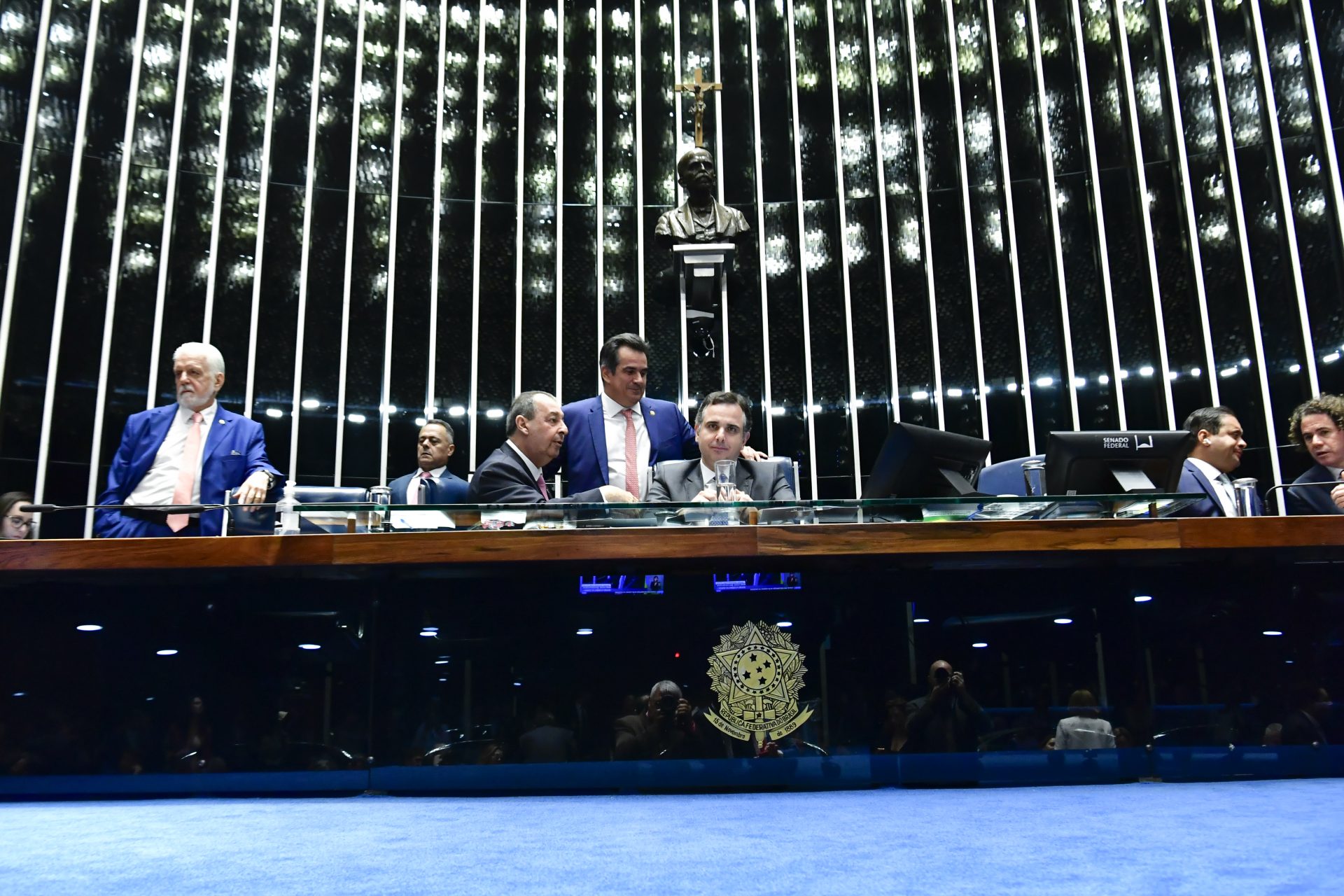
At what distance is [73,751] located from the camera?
2.35m

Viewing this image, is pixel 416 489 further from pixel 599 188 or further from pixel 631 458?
pixel 599 188

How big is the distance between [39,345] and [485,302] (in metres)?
2.52

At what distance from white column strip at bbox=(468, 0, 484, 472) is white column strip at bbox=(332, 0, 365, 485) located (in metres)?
0.75

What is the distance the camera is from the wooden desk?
218 centimetres

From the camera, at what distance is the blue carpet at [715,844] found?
1265 mm

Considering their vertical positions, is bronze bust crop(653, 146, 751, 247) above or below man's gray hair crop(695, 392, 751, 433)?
above

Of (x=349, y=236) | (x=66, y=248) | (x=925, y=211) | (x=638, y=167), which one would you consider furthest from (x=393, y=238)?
(x=925, y=211)

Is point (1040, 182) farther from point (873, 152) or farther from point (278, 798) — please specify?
point (278, 798)

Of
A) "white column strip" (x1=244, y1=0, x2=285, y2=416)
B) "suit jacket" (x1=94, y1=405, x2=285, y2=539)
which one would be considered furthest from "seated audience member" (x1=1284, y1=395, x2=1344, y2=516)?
"white column strip" (x1=244, y1=0, x2=285, y2=416)

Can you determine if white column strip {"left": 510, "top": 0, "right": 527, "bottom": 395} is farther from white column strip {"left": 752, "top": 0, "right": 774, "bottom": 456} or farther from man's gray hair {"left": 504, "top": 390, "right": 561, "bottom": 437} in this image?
man's gray hair {"left": 504, "top": 390, "right": 561, "bottom": 437}

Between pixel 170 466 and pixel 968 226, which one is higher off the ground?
pixel 968 226

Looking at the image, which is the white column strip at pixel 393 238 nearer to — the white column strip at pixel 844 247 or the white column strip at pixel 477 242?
the white column strip at pixel 477 242

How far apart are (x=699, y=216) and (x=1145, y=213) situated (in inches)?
108

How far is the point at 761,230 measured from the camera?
21.4 feet
